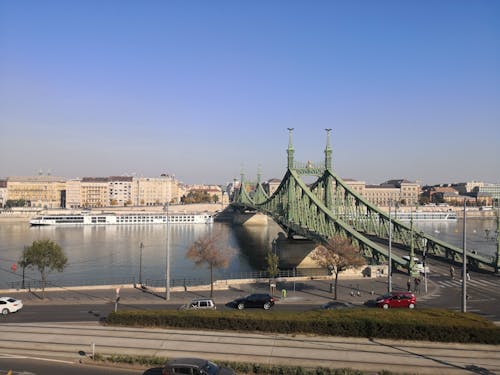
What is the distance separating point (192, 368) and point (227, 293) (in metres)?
15.3

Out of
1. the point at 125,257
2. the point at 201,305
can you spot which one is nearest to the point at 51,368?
the point at 201,305

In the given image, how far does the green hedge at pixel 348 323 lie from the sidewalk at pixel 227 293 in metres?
6.39

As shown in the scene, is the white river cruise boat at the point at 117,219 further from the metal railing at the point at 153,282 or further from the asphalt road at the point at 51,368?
the asphalt road at the point at 51,368

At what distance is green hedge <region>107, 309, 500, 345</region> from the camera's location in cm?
1619

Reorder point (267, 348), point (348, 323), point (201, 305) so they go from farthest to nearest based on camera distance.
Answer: point (201, 305) < point (348, 323) < point (267, 348)

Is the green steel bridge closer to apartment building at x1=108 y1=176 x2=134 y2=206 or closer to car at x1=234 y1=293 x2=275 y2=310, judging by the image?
car at x1=234 y1=293 x2=275 y2=310

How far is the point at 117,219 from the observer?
115m

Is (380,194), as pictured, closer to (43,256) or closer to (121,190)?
(121,190)

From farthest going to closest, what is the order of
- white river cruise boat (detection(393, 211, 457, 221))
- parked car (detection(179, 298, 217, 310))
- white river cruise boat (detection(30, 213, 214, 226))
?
white river cruise boat (detection(393, 211, 457, 221)) → white river cruise boat (detection(30, 213, 214, 226)) → parked car (detection(179, 298, 217, 310))

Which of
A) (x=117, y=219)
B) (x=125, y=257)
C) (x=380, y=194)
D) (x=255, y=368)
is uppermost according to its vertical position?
(x=380, y=194)

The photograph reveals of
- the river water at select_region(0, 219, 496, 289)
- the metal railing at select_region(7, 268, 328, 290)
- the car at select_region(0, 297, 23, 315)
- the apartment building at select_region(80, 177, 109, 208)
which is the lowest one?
the river water at select_region(0, 219, 496, 289)

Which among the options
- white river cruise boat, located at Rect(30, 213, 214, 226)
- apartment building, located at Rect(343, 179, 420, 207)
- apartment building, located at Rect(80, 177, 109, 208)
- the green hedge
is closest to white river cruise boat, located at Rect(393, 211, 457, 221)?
apartment building, located at Rect(343, 179, 420, 207)

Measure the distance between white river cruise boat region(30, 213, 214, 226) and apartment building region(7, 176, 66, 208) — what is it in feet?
190

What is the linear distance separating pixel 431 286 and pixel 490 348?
15178 mm
